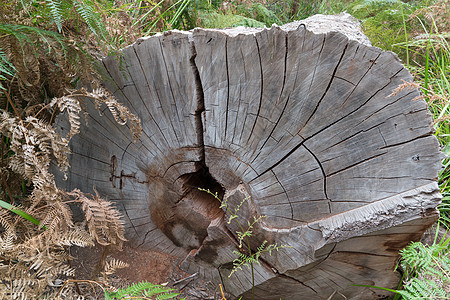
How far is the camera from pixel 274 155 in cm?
191

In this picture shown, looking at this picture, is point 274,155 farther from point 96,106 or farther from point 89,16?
point 89,16

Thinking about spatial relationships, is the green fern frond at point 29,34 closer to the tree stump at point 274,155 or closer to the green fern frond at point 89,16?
the green fern frond at point 89,16

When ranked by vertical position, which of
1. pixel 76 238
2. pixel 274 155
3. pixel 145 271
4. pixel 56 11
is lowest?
pixel 145 271

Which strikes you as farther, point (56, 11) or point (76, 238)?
point (76, 238)

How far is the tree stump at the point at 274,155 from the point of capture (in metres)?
1.66

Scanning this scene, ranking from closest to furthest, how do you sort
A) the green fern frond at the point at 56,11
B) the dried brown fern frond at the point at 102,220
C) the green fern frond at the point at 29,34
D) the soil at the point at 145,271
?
the green fern frond at the point at 56,11 < the green fern frond at the point at 29,34 < the dried brown fern frond at the point at 102,220 < the soil at the point at 145,271

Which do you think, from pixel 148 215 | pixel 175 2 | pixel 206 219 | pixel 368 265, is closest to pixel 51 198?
pixel 148 215

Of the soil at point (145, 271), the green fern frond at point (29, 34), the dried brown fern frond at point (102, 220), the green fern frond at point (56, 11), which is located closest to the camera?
the green fern frond at point (56, 11)

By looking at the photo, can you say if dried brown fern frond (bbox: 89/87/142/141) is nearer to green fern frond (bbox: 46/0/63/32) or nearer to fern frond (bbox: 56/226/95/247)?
green fern frond (bbox: 46/0/63/32)

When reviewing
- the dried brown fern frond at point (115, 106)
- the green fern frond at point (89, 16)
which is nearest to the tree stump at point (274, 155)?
the dried brown fern frond at point (115, 106)

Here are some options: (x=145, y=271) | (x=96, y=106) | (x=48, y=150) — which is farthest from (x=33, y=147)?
(x=145, y=271)

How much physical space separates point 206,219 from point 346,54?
51.4 inches

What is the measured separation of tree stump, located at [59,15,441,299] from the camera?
166 cm

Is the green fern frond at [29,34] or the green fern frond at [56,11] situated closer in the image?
the green fern frond at [56,11]
